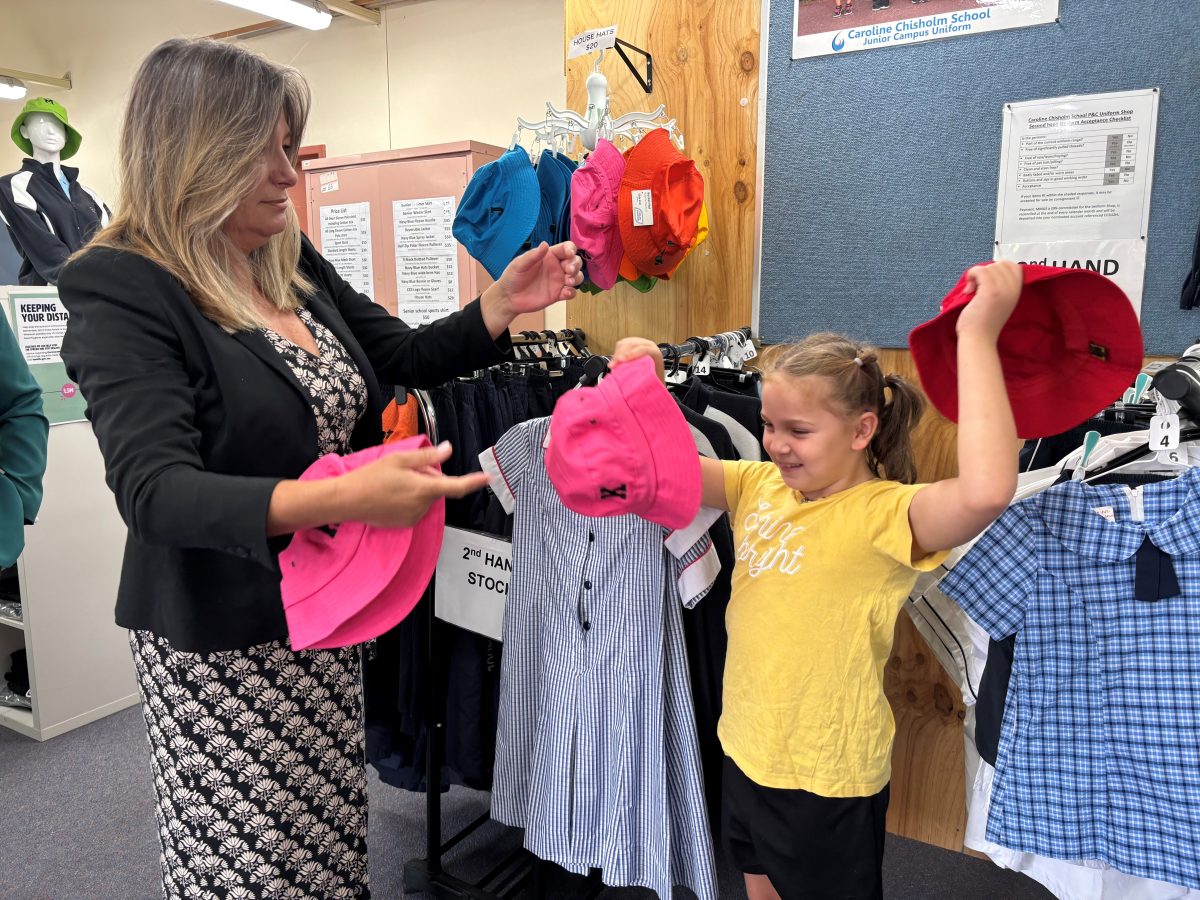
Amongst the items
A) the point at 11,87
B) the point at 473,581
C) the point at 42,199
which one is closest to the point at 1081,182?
the point at 473,581

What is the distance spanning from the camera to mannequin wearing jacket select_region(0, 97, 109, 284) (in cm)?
396

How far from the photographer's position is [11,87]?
7.29 m

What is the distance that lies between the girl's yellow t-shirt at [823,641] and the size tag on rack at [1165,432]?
0.39m

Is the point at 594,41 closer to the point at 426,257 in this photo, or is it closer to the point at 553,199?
the point at 553,199

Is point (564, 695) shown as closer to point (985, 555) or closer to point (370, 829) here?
point (985, 555)

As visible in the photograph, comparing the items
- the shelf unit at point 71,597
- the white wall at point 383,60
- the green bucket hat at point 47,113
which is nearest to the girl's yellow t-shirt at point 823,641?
the shelf unit at point 71,597

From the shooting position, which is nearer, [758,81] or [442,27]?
[758,81]

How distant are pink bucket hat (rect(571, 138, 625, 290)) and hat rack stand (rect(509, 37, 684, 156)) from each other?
0.22 meters

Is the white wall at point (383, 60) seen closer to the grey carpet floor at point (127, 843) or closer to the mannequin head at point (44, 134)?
the mannequin head at point (44, 134)

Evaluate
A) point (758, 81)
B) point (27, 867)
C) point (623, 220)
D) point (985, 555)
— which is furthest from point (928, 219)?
point (27, 867)

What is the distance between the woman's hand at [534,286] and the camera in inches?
58.8

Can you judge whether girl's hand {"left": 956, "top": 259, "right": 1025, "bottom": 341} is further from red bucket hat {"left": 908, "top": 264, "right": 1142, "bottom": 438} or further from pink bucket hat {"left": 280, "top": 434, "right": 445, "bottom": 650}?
pink bucket hat {"left": 280, "top": 434, "right": 445, "bottom": 650}

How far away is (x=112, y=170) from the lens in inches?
47.9

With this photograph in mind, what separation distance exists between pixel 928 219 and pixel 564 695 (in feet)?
4.86
